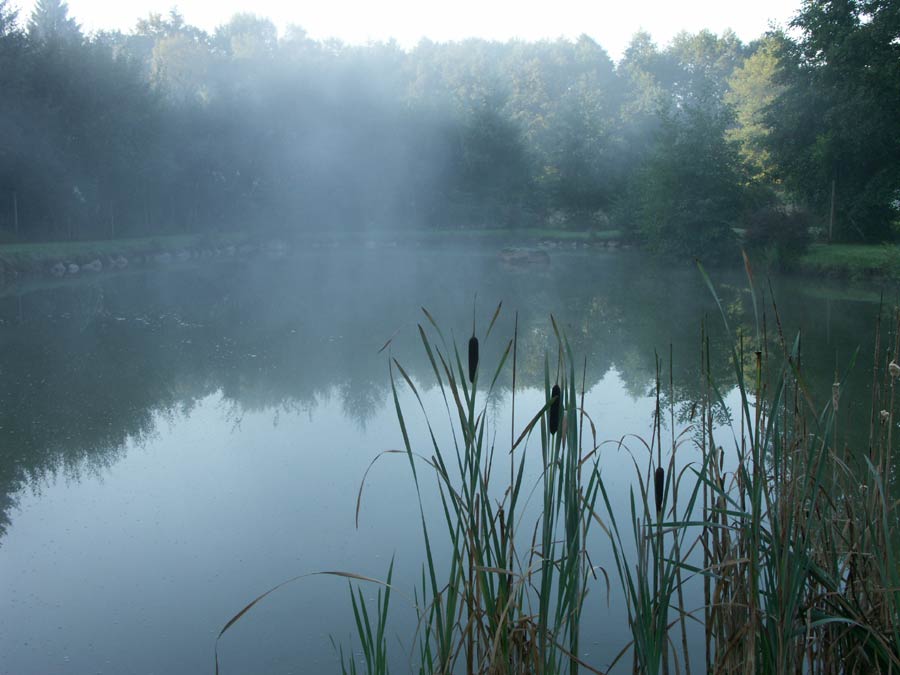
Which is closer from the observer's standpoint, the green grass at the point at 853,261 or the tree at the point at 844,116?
the green grass at the point at 853,261

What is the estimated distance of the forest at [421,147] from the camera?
16031mm

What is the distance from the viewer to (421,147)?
27781mm

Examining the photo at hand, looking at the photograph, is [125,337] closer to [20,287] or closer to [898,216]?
[20,287]

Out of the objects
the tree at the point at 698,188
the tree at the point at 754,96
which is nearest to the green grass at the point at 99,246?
the tree at the point at 698,188

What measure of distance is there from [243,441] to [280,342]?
355 centimetres

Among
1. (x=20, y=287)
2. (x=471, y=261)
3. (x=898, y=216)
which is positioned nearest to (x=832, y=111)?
(x=898, y=216)

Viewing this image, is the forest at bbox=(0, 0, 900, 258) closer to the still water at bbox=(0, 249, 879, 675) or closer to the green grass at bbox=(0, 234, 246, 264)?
the green grass at bbox=(0, 234, 246, 264)

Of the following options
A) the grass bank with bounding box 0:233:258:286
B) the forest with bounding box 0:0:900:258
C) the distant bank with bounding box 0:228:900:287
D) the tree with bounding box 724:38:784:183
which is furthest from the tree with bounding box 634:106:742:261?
the grass bank with bounding box 0:233:258:286

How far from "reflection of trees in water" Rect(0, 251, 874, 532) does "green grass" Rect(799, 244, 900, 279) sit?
157cm

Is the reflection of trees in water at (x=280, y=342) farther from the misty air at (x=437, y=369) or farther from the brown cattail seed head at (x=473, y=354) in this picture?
the brown cattail seed head at (x=473, y=354)

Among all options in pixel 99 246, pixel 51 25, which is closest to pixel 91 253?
pixel 99 246

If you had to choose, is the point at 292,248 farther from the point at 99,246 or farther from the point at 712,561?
the point at 712,561

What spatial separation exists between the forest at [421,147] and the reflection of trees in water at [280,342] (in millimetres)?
3845

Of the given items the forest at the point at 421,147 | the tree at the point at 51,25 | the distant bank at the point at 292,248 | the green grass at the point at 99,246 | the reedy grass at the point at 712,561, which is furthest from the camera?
the tree at the point at 51,25
